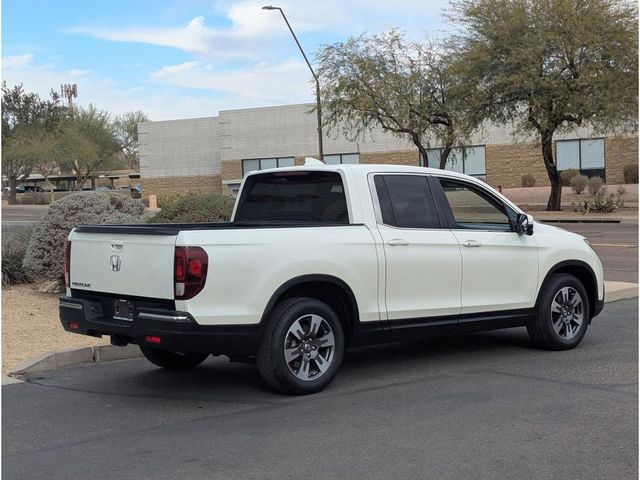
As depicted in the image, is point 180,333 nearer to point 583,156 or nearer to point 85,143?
point 583,156

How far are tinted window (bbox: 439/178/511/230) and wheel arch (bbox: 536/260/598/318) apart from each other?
2.76ft

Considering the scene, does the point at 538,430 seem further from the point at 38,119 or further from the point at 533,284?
the point at 38,119

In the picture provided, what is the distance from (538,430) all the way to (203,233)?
2760 mm

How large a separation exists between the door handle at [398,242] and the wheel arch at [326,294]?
0.61 metres

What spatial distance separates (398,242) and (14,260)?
7756mm

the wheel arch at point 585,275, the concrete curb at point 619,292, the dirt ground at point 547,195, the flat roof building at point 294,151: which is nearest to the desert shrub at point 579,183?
the dirt ground at point 547,195

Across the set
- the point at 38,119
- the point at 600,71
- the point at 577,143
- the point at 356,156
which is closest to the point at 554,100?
the point at 600,71

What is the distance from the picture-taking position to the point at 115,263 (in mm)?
6828

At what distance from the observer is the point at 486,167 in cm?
5641

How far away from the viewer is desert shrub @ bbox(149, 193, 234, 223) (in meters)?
11.8

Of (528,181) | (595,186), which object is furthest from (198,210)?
(528,181)

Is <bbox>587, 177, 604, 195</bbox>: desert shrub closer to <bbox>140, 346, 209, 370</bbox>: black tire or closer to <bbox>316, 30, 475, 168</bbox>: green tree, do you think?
<bbox>316, 30, 475, 168</bbox>: green tree

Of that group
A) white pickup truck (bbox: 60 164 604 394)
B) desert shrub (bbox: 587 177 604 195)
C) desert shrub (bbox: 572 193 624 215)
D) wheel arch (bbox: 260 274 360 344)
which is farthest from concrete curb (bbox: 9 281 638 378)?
desert shrub (bbox: 587 177 604 195)

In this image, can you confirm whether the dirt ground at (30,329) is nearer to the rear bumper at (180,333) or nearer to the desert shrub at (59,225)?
the desert shrub at (59,225)
